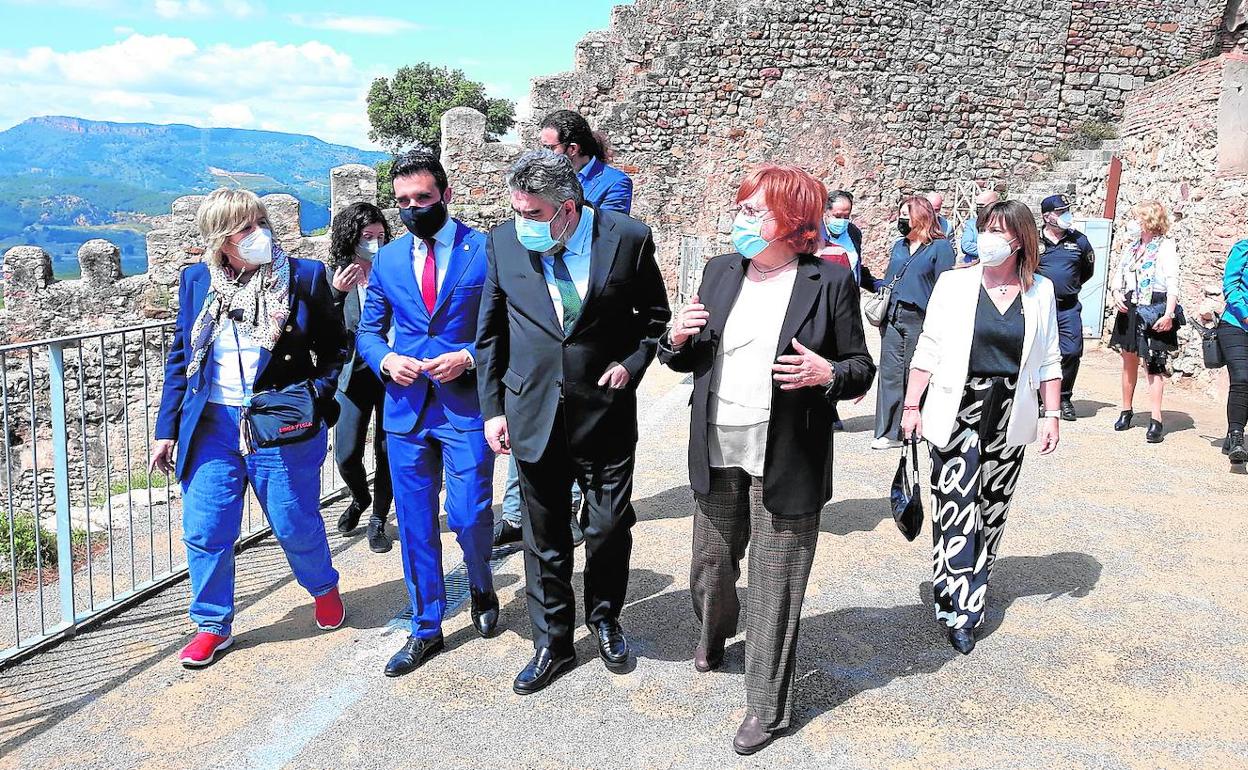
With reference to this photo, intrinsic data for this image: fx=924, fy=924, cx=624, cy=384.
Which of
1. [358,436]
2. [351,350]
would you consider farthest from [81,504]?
[351,350]

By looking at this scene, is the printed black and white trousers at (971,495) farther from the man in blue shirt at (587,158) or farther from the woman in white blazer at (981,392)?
the man in blue shirt at (587,158)

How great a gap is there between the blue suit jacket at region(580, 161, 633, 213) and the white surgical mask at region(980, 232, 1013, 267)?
68.1 inches

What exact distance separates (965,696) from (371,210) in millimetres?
3669

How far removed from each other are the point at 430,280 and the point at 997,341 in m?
2.28

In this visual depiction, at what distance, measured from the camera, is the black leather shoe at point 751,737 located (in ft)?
9.74

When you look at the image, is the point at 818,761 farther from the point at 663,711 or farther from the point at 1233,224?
the point at 1233,224

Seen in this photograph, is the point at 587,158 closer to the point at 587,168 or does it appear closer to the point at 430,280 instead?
the point at 587,168

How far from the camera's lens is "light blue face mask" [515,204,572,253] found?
323 centimetres

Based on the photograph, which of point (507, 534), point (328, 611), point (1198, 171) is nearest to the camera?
point (328, 611)

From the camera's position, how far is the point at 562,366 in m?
3.27

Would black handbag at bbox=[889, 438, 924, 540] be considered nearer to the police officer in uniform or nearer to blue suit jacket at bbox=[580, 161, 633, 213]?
blue suit jacket at bbox=[580, 161, 633, 213]

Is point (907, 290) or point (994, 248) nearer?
point (994, 248)

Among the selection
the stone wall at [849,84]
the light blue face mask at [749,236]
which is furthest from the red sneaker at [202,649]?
the stone wall at [849,84]

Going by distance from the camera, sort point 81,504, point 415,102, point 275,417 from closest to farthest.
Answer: point 275,417 < point 81,504 < point 415,102
